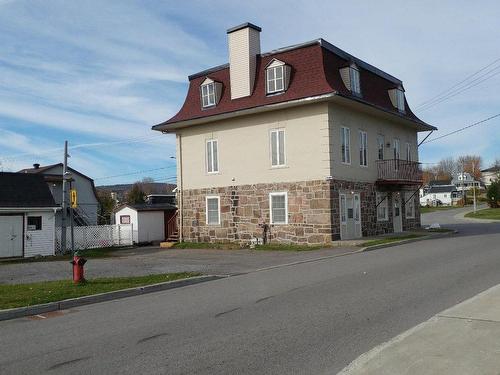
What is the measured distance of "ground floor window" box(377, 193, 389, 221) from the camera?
90.2 feet

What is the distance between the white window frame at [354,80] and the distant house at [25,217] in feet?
52.8

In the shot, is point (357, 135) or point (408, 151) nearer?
point (357, 135)

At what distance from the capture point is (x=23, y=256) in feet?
84.5

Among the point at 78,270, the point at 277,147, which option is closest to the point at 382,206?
the point at 277,147

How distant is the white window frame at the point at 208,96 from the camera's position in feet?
89.3

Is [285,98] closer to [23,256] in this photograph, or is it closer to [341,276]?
[341,276]

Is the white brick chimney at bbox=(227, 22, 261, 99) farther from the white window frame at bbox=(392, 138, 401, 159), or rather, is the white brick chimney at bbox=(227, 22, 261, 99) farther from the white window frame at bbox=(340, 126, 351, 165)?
the white window frame at bbox=(392, 138, 401, 159)

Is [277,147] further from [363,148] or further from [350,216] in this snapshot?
[350,216]

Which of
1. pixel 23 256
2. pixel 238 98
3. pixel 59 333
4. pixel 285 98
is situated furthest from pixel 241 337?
pixel 23 256

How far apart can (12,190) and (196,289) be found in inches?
704

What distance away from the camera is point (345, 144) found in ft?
80.5

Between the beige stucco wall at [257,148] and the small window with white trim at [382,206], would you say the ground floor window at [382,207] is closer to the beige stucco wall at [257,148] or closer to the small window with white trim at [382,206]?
the small window with white trim at [382,206]

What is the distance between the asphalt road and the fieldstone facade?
32.2 feet

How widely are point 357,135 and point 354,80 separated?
264 centimetres
